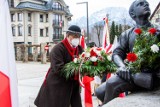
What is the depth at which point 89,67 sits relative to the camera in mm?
4332

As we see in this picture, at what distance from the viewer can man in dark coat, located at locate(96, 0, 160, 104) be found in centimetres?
279

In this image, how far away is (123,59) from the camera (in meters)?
3.18

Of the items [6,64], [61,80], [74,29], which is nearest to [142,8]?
[6,64]

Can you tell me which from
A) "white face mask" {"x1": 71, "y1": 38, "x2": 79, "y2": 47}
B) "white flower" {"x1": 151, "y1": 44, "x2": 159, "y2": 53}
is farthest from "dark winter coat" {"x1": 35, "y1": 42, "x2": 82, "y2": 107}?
"white flower" {"x1": 151, "y1": 44, "x2": 159, "y2": 53}

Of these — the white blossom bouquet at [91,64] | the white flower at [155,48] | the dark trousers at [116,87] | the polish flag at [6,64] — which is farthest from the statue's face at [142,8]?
the white blossom bouquet at [91,64]

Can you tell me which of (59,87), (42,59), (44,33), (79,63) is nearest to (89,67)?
(79,63)

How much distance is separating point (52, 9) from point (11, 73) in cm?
5335

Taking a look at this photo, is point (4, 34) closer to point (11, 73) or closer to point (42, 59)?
point (11, 73)

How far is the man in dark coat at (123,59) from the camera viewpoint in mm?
2793

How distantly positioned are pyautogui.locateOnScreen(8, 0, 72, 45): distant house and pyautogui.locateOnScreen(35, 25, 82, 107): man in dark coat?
4401 cm

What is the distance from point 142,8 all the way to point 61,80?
2173mm

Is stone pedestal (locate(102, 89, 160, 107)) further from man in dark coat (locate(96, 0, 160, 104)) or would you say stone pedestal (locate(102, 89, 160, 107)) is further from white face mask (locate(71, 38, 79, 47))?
white face mask (locate(71, 38, 79, 47))

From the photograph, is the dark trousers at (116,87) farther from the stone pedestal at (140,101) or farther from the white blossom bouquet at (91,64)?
the white blossom bouquet at (91,64)

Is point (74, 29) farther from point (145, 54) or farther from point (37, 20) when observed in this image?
point (37, 20)
